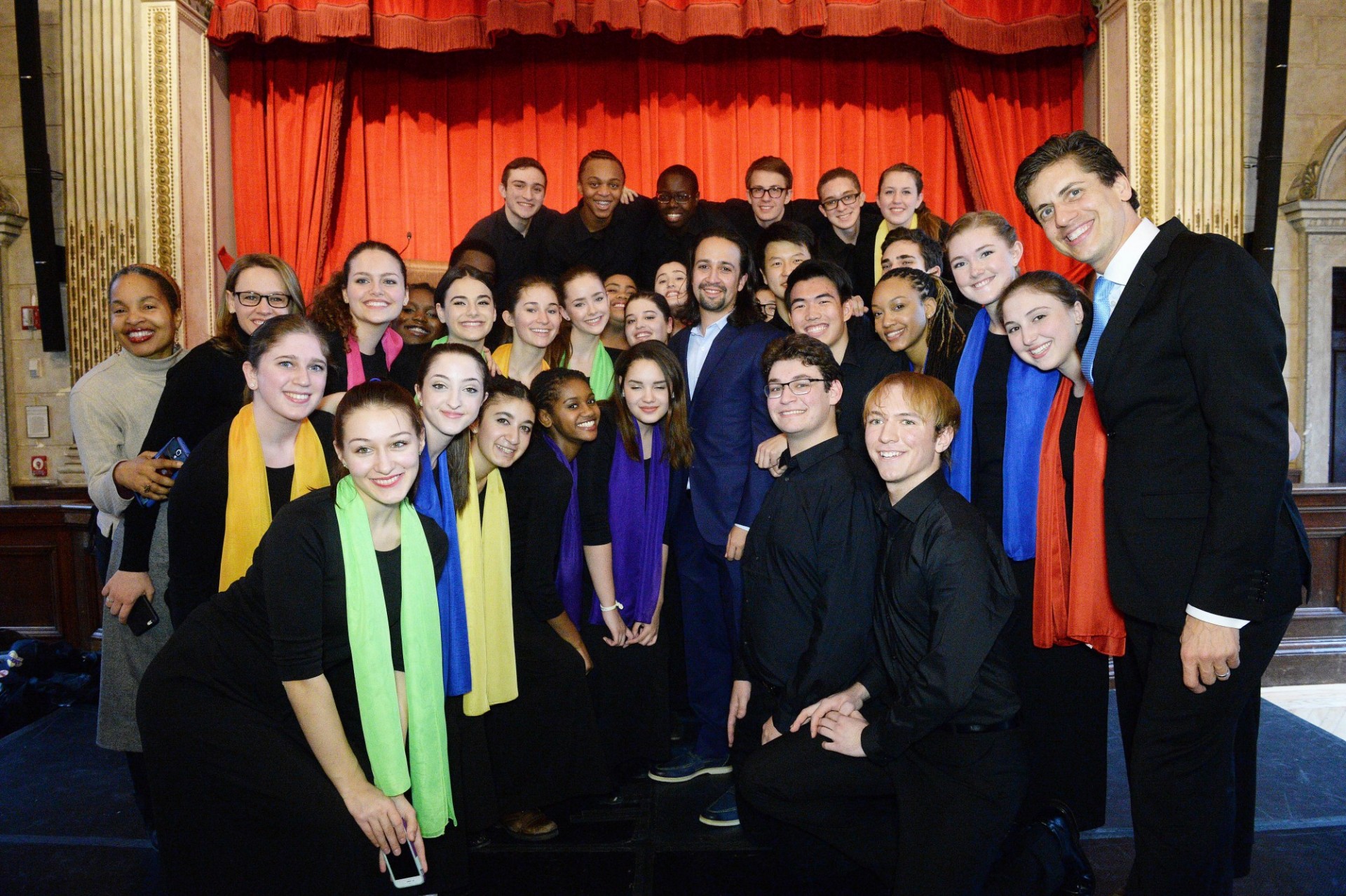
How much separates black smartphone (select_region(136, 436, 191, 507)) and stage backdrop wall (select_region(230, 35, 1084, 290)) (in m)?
3.62

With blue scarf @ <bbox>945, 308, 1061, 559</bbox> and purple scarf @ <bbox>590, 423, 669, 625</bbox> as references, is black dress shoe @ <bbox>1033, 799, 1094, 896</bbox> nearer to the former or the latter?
blue scarf @ <bbox>945, 308, 1061, 559</bbox>

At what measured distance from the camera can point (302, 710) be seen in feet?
6.56

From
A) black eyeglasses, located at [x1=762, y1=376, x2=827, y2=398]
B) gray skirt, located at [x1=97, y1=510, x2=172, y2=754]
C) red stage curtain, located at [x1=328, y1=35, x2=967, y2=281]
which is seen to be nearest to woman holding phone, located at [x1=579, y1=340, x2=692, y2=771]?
black eyeglasses, located at [x1=762, y1=376, x2=827, y2=398]

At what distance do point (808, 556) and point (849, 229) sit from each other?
7.20 ft

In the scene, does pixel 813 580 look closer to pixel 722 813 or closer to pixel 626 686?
pixel 722 813

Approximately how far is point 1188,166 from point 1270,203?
471mm

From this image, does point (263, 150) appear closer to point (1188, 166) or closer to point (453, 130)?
point (453, 130)

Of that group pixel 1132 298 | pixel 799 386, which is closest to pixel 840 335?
pixel 799 386

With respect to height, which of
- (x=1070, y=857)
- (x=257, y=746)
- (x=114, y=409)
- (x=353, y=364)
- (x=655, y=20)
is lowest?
(x=1070, y=857)

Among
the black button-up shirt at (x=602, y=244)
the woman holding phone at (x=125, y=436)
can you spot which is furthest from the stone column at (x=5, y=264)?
the black button-up shirt at (x=602, y=244)

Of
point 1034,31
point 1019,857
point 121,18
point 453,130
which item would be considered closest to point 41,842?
point 1019,857

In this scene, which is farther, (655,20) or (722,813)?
(655,20)

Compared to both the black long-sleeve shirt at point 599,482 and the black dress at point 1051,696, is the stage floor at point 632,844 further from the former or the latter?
the black long-sleeve shirt at point 599,482

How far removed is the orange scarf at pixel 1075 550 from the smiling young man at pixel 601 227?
2.39 meters
